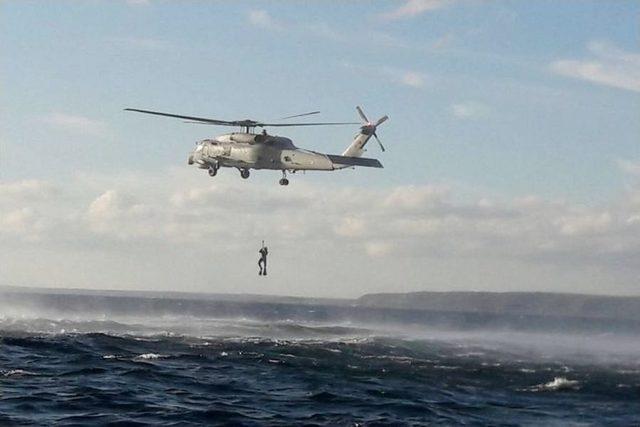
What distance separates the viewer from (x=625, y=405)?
5216 centimetres

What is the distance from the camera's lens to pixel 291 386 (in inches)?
2143

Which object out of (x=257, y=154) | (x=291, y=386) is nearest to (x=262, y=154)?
(x=257, y=154)

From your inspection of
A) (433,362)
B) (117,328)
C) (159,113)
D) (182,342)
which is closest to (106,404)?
(159,113)

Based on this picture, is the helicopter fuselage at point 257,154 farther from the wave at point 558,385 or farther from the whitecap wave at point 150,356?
the wave at point 558,385

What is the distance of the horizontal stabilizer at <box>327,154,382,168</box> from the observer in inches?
2263

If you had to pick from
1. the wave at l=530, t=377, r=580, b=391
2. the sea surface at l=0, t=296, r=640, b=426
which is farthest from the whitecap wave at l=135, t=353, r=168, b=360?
the wave at l=530, t=377, r=580, b=391

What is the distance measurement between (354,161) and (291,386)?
17.0m

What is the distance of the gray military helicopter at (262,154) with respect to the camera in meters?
58.4

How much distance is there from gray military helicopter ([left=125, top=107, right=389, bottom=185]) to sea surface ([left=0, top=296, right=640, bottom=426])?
53.3 feet

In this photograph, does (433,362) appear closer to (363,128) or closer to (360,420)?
(363,128)

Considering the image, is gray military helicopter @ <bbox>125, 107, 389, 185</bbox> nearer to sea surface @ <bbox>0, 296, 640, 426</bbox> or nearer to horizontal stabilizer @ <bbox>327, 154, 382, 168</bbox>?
horizontal stabilizer @ <bbox>327, 154, 382, 168</bbox>

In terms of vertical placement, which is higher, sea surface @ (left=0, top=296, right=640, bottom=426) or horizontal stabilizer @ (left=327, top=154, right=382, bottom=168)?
horizontal stabilizer @ (left=327, top=154, right=382, bottom=168)

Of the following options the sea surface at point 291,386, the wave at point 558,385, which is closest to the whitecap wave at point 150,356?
the sea surface at point 291,386

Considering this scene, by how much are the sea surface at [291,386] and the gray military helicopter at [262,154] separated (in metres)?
16.3
